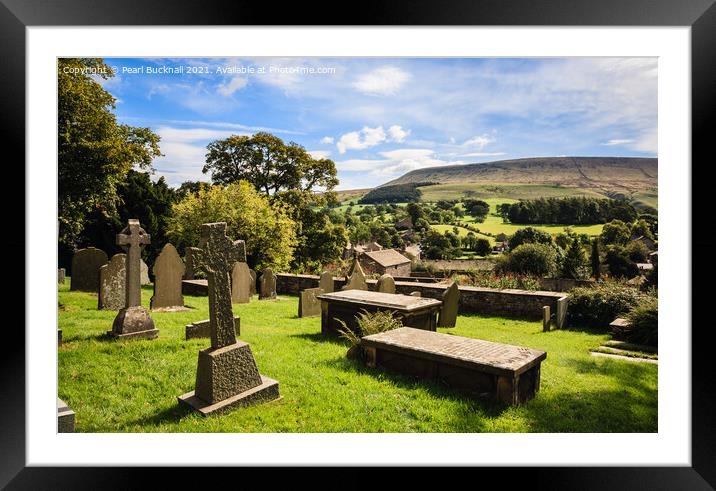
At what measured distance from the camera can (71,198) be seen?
307 inches

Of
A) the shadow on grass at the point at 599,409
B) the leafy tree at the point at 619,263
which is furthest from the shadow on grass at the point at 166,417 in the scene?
the leafy tree at the point at 619,263

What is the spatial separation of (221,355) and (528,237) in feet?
93.9

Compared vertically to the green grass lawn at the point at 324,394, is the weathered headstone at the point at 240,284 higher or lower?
higher

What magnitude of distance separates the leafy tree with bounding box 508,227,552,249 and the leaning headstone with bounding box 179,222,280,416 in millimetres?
24049

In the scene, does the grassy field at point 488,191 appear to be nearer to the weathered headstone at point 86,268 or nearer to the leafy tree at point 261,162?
the leafy tree at point 261,162

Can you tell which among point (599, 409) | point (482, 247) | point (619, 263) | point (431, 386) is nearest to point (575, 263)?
point (619, 263)

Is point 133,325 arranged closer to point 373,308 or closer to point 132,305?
point 132,305

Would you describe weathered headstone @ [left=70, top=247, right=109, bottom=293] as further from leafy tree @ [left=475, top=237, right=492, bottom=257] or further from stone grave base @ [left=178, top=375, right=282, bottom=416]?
leafy tree @ [left=475, top=237, right=492, bottom=257]

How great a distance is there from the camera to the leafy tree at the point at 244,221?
13758 millimetres

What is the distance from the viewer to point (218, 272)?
383 cm

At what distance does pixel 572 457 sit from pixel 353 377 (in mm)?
2285

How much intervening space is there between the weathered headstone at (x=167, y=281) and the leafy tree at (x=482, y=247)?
2725 centimetres
